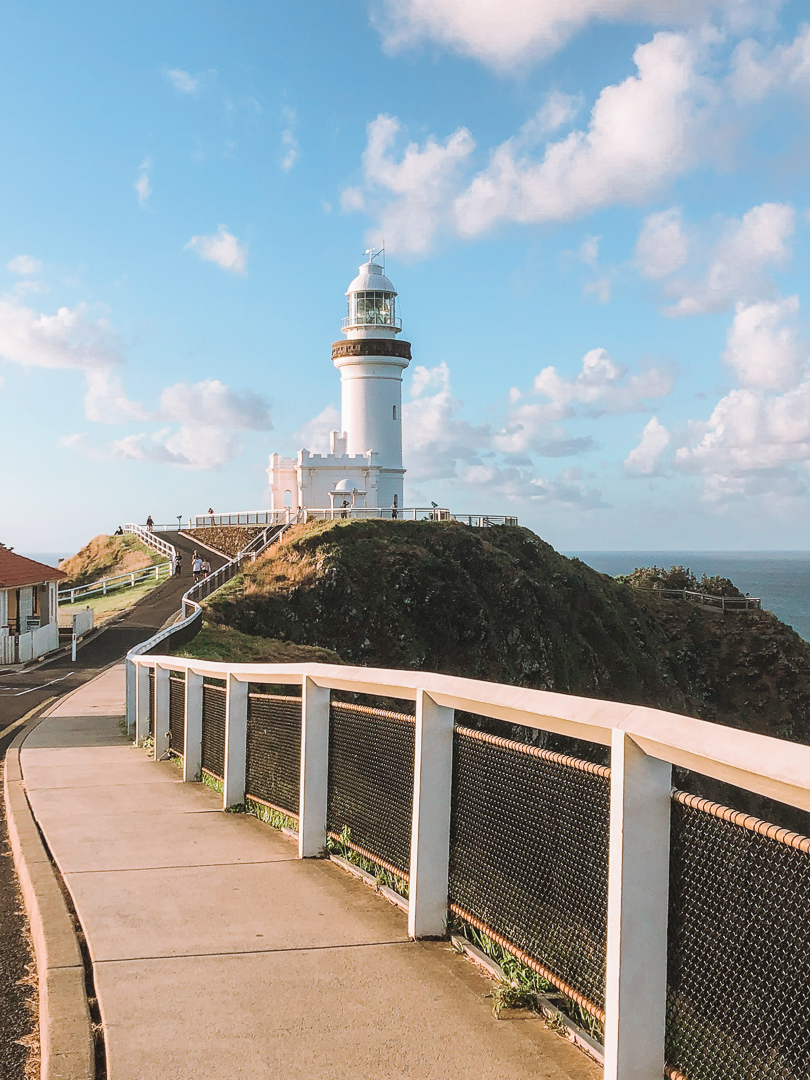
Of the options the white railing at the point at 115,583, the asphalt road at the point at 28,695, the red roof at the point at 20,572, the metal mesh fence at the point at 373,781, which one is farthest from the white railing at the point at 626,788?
the white railing at the point at 115,583

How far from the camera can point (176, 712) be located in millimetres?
12320

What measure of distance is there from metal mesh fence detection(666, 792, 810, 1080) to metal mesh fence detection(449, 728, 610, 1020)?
0.41 metres

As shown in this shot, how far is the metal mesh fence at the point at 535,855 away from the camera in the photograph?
4027 mm

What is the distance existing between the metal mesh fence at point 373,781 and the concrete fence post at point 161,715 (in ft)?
20.3

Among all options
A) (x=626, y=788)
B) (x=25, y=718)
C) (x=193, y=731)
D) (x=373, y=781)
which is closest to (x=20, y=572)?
(x=25, y=718)

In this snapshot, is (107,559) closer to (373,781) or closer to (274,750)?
(274,750)

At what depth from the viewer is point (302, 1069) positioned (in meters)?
3.85

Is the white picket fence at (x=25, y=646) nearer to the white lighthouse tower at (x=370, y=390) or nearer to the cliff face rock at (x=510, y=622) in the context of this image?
the cliff face rock at (x=510, y=622)

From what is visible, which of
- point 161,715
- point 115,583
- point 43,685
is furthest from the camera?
point 115,583

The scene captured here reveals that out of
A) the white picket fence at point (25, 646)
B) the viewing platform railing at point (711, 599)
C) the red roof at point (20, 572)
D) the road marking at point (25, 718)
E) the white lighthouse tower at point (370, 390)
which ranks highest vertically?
the white lighthouse tower at point (370, 390)

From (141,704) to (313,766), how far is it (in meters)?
8.27

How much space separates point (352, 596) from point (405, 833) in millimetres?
38961

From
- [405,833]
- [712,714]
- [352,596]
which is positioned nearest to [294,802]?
[405,833]

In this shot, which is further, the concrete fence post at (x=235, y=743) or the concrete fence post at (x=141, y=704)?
the concrete fence post at (x=141, y=704)
